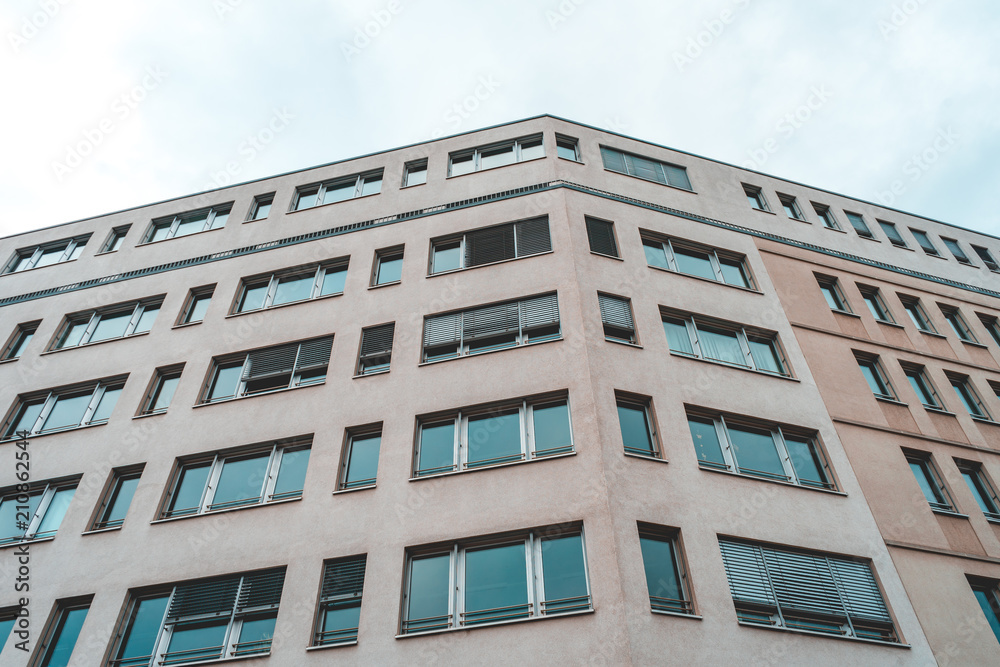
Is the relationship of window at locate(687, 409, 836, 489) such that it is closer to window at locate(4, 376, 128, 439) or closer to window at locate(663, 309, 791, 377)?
window at locate(663, 309, 791, 377)

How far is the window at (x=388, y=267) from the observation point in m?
22.8

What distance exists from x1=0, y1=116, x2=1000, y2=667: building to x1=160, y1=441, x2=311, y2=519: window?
10 cm

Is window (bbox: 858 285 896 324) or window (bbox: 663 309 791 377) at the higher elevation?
window (bbox: 858 285 896 324)

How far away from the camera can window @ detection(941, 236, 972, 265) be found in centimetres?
2957

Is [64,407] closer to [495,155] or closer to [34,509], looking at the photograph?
[34,509]

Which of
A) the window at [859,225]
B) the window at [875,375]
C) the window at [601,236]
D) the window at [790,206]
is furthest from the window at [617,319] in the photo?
the window at [859,225]

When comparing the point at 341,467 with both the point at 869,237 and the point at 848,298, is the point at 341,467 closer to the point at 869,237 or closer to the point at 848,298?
the point at 848,298

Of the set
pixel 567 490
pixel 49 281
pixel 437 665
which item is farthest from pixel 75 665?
pixel 49 281

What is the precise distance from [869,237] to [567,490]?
791 inches

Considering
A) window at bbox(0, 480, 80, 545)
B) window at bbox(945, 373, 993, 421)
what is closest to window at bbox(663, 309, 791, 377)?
window at bbox(945, 373, 993, 421)

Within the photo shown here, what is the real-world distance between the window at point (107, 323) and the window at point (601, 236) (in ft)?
50.4

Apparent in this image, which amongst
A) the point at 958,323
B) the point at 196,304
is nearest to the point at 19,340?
the point at 196,304

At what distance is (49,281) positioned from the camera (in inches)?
1089

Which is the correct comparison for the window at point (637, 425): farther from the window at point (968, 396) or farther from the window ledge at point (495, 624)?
the window at point (968, 396)
